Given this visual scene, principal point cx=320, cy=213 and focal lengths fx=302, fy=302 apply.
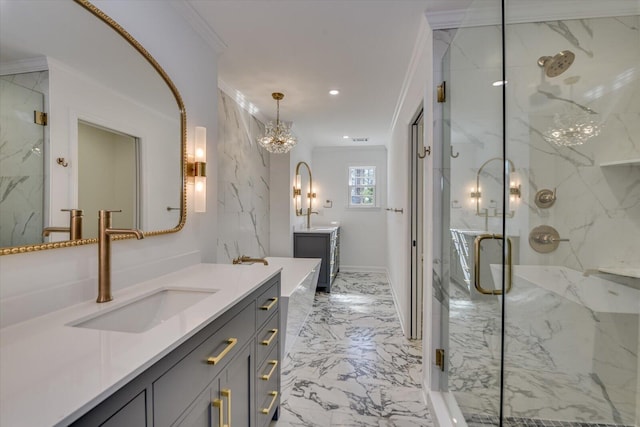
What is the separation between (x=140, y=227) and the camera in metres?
1.44

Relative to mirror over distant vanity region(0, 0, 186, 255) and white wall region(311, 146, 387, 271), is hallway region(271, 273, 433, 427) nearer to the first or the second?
mirror over distant vanity region(0, 0, 186, 255)

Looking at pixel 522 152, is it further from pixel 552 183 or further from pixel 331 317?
Result: pixel 331 317

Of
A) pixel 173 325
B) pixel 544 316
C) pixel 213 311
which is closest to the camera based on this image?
pixel 173 325

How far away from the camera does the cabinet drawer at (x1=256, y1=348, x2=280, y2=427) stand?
4.81 ft

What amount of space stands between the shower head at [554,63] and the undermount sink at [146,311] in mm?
2015

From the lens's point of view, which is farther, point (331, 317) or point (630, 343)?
point (331, 317)

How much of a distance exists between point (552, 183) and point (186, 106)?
2110 millimetres

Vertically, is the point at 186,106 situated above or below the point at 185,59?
below

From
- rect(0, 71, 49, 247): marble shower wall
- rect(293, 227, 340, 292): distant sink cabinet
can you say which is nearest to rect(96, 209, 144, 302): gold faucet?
rect(0, 71, 49, 247): marble shower wall

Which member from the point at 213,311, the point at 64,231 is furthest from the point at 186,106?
the point at 213,311

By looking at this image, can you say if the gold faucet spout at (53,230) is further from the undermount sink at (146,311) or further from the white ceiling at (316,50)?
the white ceiling at (316,50)

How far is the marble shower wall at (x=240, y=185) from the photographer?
290 centimetres

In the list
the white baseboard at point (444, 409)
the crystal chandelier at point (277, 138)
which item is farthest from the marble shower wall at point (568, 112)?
the crystal chandelier at point (277, 138)

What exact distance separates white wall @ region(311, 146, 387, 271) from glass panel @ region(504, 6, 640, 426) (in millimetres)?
4178
